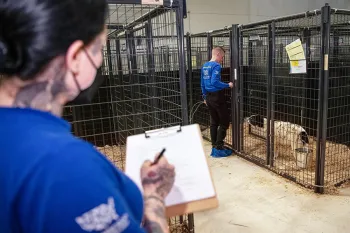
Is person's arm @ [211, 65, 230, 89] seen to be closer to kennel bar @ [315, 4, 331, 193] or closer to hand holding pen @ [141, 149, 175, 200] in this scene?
kennel bar @ [315, 4, 331, 193]

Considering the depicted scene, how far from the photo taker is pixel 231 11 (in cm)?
685

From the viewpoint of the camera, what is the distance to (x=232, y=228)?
2607 millimetres

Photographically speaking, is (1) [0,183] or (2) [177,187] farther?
(2) [177,187]

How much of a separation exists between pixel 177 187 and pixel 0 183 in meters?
0.61

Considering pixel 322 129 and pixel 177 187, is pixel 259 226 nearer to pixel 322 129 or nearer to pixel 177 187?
pixel 322 129

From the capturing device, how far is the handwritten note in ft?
10.2

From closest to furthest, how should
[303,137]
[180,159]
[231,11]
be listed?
1. [180,159]
2. [303,137]
3. [231,11]

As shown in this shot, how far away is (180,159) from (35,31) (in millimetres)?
671

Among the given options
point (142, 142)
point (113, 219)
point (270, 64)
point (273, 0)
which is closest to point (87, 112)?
point (270, 64)

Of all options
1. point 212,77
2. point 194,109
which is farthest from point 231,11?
point 212,77

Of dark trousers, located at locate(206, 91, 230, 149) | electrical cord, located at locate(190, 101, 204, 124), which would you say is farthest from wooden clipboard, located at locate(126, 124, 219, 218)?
electrical cord, located at locate(190, 101, 204, 124)

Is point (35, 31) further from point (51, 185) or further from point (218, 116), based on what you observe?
point (218, 116)

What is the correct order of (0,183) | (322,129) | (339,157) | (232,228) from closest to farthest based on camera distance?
1. (0,183)
2. (232,228)
3. (322,129)
4. (339,157)

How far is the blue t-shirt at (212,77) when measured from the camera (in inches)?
161
